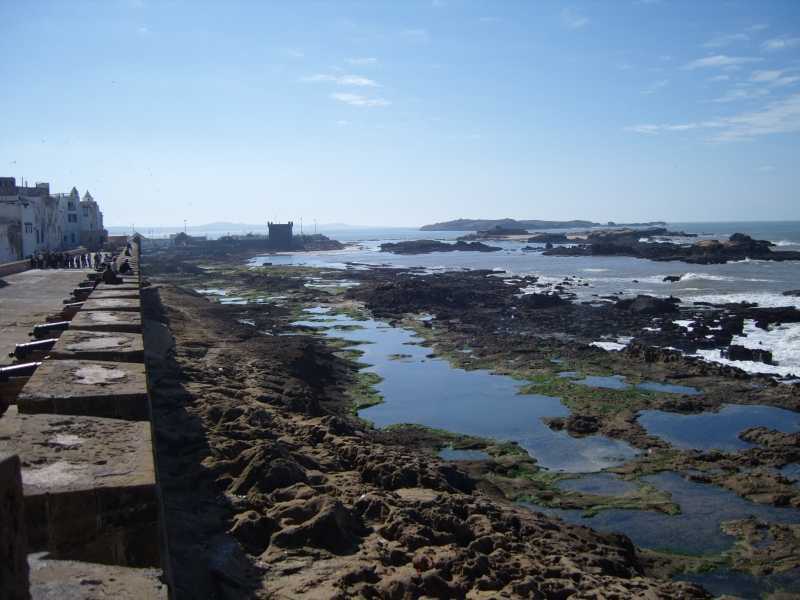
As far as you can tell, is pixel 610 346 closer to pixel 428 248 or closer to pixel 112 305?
pixel 112 305

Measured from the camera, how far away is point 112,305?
11.1 m

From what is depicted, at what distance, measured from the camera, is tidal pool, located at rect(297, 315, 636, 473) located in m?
15.2

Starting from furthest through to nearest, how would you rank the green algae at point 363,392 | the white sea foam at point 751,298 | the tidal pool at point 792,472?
the white sea foam at point 751,298 < the green algae at point 363,392 < the tidal pool at point 792,472

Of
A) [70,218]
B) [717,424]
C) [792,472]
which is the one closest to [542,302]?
[717,424]

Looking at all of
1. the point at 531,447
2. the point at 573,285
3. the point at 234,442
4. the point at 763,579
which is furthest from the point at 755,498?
the point at 573,285

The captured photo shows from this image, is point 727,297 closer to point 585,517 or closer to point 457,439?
point 457,439

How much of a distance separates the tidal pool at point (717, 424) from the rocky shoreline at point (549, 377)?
0.44 metres

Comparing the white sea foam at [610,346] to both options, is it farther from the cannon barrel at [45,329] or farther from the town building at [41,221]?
the town building at [41,221]

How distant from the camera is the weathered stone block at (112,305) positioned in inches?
428

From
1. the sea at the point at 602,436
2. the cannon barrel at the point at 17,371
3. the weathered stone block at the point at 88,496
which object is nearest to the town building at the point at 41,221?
the sea at the point at 602,436

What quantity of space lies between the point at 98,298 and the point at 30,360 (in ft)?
15.2

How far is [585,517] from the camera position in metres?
Result: 11.6

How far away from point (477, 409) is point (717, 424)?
20.5 ft

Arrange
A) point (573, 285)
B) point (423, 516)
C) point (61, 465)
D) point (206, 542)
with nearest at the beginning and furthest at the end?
point (61, 465)
point (206, 542)
point (423, 516)
point (573, 285)
